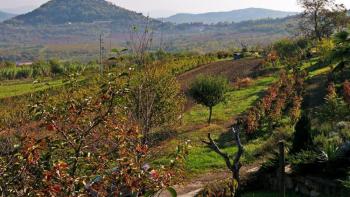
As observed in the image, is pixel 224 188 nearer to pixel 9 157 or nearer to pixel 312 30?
pixel 9 157

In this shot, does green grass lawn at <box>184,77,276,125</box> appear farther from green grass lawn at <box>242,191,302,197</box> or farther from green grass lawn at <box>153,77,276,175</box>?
green grass lawn at <box>242,191,302,197</box>

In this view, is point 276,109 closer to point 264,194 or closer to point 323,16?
point 264,194

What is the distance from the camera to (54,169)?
5.63m

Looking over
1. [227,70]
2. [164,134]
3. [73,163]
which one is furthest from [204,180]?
[227,70]

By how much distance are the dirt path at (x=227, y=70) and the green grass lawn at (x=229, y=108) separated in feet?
19.0

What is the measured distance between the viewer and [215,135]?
2308cm

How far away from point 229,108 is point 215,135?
6650 mm

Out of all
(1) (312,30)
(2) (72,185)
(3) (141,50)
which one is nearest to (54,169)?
(2) (72,185)

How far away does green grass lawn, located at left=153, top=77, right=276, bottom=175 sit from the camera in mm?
17750

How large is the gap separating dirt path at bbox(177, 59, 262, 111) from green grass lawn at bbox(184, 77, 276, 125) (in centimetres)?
578

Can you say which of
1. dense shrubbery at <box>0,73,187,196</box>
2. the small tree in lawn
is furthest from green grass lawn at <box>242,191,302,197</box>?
the small tree in lawn

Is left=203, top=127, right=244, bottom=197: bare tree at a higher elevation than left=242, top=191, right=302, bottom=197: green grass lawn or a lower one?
higher

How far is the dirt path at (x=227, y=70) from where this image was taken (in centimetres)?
4144

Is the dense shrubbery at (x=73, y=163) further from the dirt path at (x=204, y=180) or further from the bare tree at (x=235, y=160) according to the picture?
the dirt path at (x=204, y=180)
